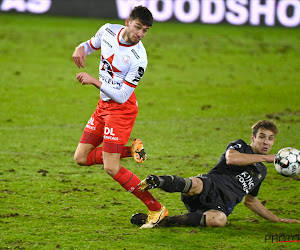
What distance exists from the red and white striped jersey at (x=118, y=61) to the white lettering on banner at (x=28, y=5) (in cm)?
1316

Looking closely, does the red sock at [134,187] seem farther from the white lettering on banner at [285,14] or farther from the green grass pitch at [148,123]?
the white lettering on banner at [285,14]

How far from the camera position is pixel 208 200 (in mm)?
5918

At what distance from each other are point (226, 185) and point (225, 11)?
13.8 metres

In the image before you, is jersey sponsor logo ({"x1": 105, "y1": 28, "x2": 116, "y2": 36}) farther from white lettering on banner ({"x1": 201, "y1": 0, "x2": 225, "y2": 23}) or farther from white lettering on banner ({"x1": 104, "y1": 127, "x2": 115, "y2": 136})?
white lettering on banner ({"x1": 201, "y1": 0, "x2": 225, "y2": 23})

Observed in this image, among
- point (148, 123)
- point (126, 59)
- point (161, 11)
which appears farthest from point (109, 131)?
point (161, 11)

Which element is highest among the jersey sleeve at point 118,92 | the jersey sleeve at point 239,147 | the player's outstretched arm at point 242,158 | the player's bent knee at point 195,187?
the jersey sleeve at point 118,92

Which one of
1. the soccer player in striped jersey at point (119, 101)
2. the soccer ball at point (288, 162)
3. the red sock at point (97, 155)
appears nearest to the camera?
the soccer ball at point (288, 162)

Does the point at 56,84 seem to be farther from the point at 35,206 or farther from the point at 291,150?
the point at 291,150

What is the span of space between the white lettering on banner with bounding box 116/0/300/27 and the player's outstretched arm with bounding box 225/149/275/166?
12.9 metres

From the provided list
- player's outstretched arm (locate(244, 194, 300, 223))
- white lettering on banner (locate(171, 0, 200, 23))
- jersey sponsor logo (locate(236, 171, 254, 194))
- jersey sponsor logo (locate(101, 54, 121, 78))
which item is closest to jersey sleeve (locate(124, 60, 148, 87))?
jersey sponsor logo (locate(101, 54, 121, 78))

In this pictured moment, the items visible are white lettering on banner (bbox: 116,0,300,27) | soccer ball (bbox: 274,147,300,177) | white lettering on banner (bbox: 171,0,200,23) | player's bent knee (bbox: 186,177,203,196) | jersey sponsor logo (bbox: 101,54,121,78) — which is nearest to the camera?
soccer ball (bbox: 274,147,300,177)

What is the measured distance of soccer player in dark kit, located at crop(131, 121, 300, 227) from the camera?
578cm

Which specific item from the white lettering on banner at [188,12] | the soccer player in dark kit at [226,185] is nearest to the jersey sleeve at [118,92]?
the soccer player in dark kit at [226,185]

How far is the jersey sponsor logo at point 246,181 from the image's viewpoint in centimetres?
601
